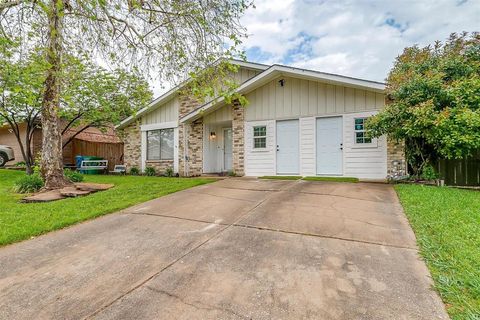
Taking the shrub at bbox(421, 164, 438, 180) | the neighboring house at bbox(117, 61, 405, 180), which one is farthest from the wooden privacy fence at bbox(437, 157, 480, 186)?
the neighboring house at bbox(117, 61, 405, 180)

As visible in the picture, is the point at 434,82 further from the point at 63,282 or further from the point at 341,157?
the point at 63,282

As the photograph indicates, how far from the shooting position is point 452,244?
9.38ft

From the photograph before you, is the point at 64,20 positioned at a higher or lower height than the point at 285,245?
higher

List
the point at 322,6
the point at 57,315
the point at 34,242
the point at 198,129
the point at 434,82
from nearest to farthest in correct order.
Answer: the point at 57,315, the point at 34,242, the point at 434,82, the point at 322,6, the point at 198,129

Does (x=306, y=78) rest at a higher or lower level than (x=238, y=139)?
higher

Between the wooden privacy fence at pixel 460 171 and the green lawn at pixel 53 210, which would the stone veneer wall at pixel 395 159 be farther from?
the green lawn at pixel 53 210

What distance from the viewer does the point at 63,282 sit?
2432 mm

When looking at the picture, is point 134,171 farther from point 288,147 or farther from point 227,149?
point 288,147

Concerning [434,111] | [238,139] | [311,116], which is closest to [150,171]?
[238,139]

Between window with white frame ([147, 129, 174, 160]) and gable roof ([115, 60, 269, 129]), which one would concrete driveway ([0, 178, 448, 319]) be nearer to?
gable roof ([115, 60, 269, 129])

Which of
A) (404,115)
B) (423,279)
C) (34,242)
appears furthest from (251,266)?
(404,115)

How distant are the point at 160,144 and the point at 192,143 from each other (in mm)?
1891

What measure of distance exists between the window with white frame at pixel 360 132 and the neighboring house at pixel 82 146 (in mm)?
13229

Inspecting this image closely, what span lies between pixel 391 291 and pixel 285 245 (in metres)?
1.23
